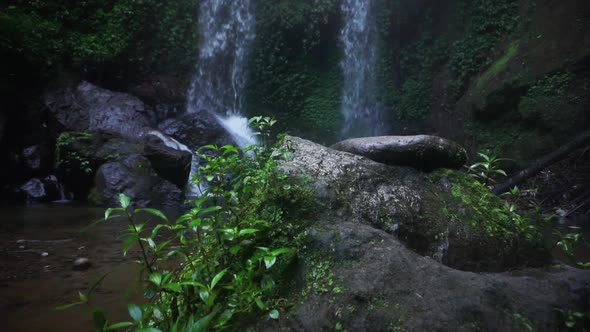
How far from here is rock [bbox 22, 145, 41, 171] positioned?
8438 mm

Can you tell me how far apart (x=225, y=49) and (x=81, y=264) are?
33.9ft

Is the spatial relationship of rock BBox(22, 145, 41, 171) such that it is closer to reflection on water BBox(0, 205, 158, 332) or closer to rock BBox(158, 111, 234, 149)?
rock BBox(158, 111, 234, 149)

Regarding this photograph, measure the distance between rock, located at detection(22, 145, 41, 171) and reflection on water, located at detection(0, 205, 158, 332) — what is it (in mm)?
3477

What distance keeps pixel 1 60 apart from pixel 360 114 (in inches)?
355

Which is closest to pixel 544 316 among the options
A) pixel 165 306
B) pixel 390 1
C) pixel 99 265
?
pixel 165 306

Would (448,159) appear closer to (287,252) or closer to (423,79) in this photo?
(287,252)

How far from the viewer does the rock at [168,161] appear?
319 inches

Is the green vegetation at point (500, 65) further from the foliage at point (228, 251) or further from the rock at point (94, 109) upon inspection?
the rock at point (94, 109)

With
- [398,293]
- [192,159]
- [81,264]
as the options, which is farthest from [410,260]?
[192,159]

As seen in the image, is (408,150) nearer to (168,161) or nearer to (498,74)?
(168,161)

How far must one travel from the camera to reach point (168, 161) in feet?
26.6

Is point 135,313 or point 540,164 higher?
point 135,313

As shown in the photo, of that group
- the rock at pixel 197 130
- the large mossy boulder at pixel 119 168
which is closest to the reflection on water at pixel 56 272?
the large mossy boulder at pixel 119 168

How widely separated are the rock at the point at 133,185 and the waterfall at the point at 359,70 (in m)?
6.02
